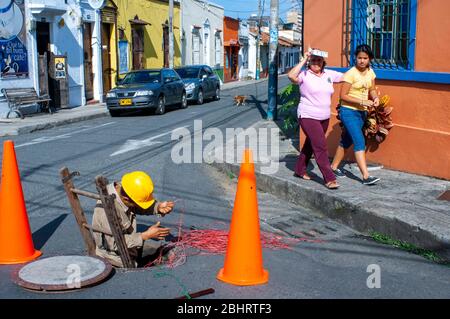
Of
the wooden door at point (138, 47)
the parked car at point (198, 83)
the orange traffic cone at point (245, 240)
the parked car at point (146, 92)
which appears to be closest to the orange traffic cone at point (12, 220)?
the orange traffic cone at point (245, 240)

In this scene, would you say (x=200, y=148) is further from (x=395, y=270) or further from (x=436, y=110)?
(x=395, y=270)

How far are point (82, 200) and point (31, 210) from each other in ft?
2.24

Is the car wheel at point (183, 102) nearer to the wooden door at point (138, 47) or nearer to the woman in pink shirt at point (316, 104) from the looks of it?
the wooden door at point (138, 47)

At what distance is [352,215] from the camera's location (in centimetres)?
638

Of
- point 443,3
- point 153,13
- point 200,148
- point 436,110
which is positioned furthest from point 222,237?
point 153,13

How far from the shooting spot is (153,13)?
3128cm

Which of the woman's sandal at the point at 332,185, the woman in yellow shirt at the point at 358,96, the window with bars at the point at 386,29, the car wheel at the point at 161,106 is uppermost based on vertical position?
the window with bars at the point at 386,29

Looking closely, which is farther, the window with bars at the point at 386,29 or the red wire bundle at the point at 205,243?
the window with bars at the point at 386,29

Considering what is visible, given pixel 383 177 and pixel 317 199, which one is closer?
pixel 317 199

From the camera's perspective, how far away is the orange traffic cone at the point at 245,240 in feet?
15.0

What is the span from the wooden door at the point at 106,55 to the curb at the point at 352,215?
1820cm

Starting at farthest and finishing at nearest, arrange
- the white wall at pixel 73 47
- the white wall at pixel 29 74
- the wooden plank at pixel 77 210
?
the white wall at pixel 73 47, the white wall at pixel 29 74, the wooden plank at pixel 77 210

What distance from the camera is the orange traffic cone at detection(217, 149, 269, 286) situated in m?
4.57

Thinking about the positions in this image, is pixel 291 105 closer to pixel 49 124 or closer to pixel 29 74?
pixel 49 124
